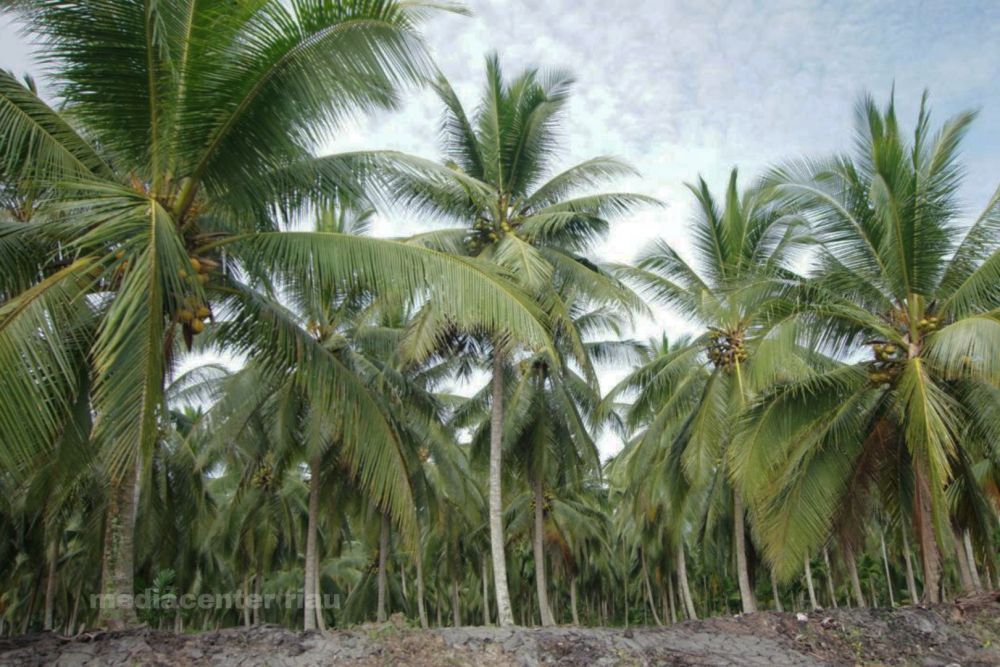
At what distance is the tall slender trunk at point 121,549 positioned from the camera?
749 cm

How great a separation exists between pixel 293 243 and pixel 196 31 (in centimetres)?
202

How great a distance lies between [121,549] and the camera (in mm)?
7832

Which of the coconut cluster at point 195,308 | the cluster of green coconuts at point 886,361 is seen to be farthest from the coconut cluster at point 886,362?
the coconut cluster at point 195,308

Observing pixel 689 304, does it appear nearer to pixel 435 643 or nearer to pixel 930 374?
pixel 930 374

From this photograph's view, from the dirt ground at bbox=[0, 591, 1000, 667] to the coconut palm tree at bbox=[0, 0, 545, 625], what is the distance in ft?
3.23

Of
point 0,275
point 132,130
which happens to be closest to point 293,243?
point 132,130

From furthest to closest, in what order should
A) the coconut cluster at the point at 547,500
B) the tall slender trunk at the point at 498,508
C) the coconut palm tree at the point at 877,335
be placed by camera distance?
the coconut cluster at the point at 547,500 → the tall slender trunk at the point at 498,508 → the coconut palm tree at the point at 877,335

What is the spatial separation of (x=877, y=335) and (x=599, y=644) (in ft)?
18.9

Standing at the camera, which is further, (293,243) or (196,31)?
(293,243)

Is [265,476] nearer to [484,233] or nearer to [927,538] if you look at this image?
[484,233]

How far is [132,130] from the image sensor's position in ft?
22.6

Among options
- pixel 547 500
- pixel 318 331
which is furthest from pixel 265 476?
pixel 318 331

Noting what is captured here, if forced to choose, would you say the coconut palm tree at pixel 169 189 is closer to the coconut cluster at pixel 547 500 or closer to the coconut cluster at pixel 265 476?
the coconut cluster at pixel 265 476

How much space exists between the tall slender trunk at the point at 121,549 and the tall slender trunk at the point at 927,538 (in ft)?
31.2
